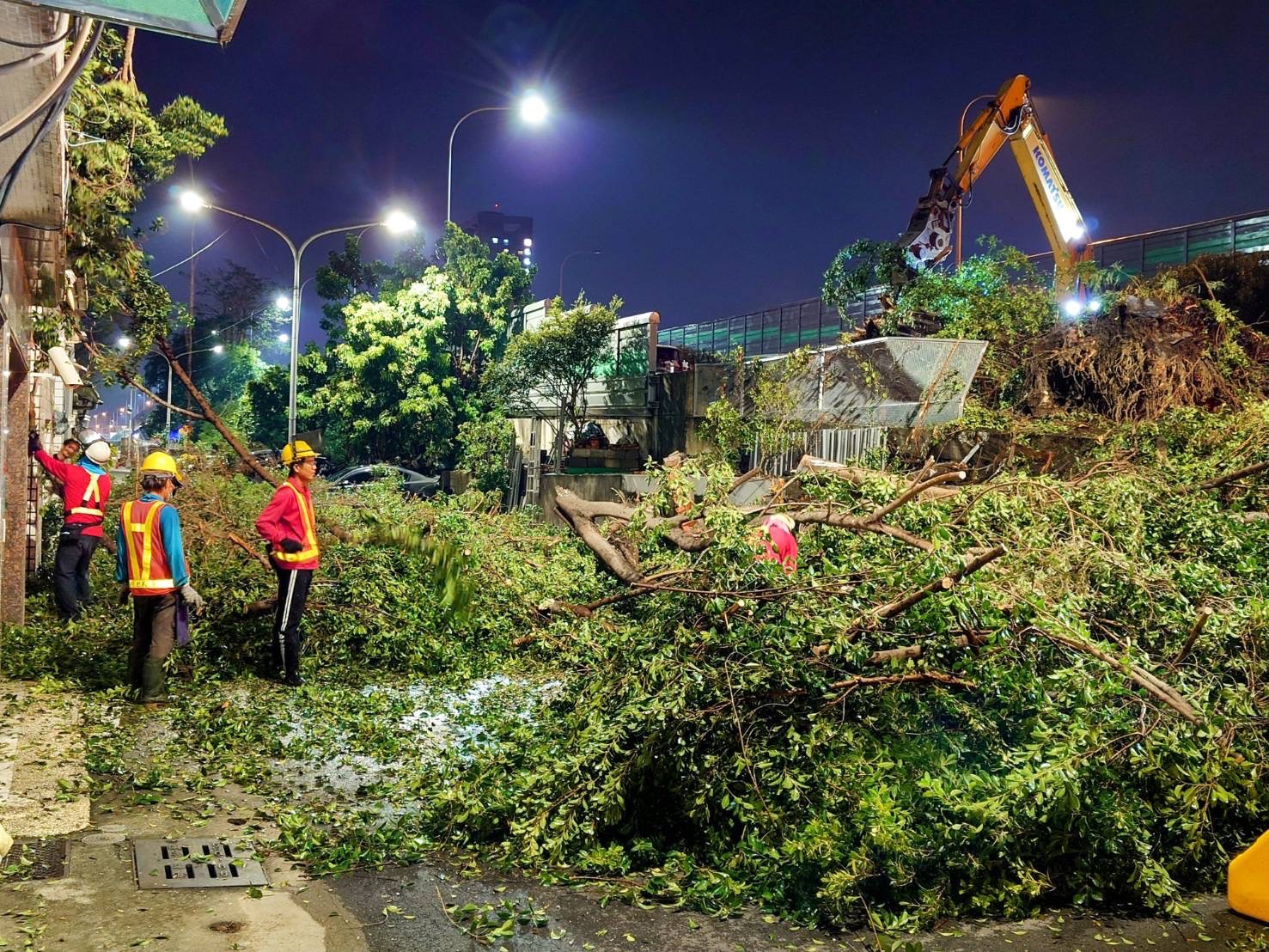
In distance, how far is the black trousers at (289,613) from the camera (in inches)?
304

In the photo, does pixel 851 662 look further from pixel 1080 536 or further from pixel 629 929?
pixel 1080 536

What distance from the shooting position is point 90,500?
9414mm

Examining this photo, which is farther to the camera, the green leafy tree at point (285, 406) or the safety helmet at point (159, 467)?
the green leafy tree at point (285, 406)

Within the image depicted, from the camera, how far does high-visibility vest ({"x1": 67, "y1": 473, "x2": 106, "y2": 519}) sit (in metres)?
9.33

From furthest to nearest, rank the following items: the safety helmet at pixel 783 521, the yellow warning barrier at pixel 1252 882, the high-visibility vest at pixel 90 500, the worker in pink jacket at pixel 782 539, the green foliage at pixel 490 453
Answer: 1. the green foliage at pixel 490 453
2. the high-visibility vest at pixel 90 500
3. the safety helmet at pixel 783 521
4. the worker in pink jacket at pixel 782 539
5. the yellow warning barrier at pixel 1252 882

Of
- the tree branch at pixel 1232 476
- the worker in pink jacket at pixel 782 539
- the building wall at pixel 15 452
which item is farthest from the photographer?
the building wall at pixel 15 452

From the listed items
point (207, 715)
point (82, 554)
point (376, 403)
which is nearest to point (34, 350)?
point (82, 554)

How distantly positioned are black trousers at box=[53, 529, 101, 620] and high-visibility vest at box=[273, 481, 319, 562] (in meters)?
2.74

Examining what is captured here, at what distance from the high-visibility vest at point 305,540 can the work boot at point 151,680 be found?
1.14 metres

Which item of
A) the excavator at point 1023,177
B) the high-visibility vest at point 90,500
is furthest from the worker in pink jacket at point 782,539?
the excavator at point 1023,177

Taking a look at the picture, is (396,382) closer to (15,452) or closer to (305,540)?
(15,452)

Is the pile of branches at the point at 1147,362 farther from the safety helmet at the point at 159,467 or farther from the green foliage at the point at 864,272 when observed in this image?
Result: the safety helmet at the point at 159,467

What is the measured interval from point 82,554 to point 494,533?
160 inches

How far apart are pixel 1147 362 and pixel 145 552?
12.0 metres
